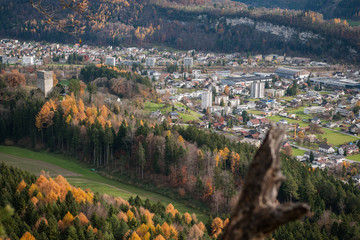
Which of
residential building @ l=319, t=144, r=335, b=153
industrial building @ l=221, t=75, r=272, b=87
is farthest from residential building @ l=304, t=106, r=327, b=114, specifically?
industrial building @ l=221, t=75, r=272, b=87

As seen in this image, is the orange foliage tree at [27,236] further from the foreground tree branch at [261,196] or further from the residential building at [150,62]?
the residential building at [150,62]

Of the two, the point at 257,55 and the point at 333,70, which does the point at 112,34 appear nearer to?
the point at 257,55

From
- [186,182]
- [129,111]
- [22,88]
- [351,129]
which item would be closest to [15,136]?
[22,88]

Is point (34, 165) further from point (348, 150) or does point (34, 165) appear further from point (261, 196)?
point (261, 196)

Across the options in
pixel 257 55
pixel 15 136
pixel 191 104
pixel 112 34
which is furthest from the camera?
pixel 112 34

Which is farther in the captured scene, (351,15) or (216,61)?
(351,15)

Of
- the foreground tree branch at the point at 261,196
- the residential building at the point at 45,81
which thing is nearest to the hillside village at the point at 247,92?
the residential building at the point at 45,81

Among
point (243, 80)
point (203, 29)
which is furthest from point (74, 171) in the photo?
point (203, 29)
